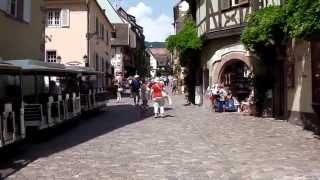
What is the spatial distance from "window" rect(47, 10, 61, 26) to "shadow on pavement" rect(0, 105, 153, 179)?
1605 cm

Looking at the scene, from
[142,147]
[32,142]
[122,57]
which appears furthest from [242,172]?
[122,57]

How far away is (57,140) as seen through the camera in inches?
645

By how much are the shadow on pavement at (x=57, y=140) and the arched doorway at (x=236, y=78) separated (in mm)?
5404

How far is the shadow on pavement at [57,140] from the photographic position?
40.0 feet

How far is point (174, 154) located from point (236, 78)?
15830 mm

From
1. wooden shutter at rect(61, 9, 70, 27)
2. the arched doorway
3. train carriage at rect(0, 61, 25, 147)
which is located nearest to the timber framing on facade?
the arched doorway

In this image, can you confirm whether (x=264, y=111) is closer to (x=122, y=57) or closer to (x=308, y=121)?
(x=308, y=121)

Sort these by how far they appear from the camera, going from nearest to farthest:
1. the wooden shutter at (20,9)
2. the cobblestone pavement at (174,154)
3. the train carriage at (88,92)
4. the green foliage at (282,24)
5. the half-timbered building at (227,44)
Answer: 1. the cobblestone pavement at (174,154)
2. the green foliage at (282,24)
3. the wooden shutter at (20,9)
4. the train carriage at (88,92)
5. the half-timbered building at (227,44)

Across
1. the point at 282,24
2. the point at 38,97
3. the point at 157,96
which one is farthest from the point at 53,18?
the point at 38,97

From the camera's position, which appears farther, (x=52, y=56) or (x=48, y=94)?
(x=52, y=56)

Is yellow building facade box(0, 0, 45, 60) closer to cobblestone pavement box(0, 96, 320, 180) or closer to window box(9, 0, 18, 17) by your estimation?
window box(9, 0, 18, 17)

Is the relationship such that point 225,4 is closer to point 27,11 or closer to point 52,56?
point 27,11

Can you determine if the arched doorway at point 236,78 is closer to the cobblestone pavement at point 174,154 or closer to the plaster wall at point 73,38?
the cobblestone pavement at point 174,154

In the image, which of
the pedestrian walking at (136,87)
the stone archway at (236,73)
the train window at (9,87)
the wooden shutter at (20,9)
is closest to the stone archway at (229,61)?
the stone archway at (236,73)
